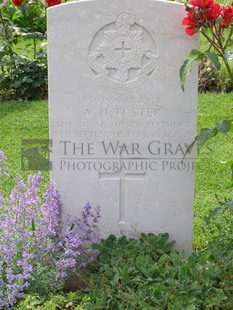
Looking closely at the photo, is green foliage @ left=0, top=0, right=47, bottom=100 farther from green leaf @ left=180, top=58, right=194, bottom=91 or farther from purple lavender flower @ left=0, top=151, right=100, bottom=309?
green leaf @ left=180, top=58, right=194, bottom=91

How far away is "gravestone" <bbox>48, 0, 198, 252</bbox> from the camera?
368cm

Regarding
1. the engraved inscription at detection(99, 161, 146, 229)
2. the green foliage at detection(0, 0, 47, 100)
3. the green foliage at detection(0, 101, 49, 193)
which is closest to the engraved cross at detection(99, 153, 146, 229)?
the engraved inscription at detection(99, 161, 146, 229)

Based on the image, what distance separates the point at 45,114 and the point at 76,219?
3.19 meters

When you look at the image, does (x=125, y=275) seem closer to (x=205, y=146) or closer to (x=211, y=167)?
(x=211, y=167)

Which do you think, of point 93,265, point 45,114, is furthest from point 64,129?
point 45,114

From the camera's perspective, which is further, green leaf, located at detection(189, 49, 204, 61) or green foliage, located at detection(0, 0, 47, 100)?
green foliage, located at detection(0, 0, 47, 100)

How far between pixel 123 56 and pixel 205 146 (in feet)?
8.48

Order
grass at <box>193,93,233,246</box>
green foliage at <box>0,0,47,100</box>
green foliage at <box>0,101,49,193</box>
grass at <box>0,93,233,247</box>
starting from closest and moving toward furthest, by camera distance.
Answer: grass at <box>193,93,233,246</box> < grass at <box>0,93,233,247</box> < green foliage at <box>0,101,49,193</box> < green foliage at <box>0,0,47,100</box>

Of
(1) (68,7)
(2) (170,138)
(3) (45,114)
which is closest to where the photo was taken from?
(1) (68,7)

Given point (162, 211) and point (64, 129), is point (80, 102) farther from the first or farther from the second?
point (162, 211)

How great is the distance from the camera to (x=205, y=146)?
6.16 metres

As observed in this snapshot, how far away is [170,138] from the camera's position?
3879 millimetres

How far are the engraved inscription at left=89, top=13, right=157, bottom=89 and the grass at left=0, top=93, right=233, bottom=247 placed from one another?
1.33 meters

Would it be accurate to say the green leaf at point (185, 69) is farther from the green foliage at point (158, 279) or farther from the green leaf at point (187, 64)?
the green foliage at point (158, 279)
